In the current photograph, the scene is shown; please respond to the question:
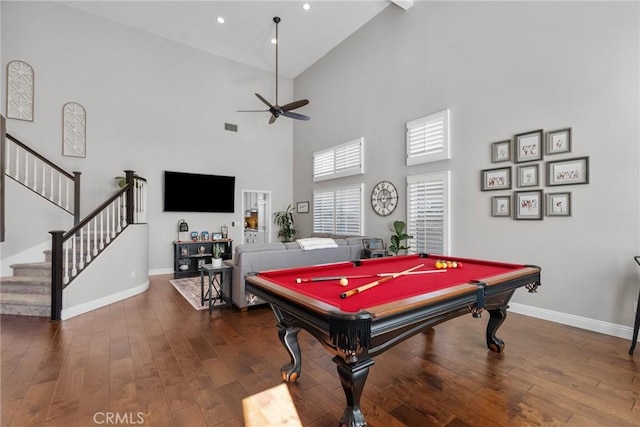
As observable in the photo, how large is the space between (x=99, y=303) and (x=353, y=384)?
4213 millimetres

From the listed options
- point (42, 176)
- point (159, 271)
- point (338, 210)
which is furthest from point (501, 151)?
point (42, 176)

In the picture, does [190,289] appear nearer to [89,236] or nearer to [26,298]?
[89,236]

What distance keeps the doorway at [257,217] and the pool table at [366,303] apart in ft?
19.7

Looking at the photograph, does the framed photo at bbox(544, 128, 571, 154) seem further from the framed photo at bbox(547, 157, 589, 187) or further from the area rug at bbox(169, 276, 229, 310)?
the area rug at bbox(169, 276, 229, 310)

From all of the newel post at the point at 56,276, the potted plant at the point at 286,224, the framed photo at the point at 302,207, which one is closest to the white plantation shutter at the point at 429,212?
the framed photo at the point at 302,207

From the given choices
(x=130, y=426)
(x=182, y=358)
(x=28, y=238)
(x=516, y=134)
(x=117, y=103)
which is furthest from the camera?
(x=117, y=103)

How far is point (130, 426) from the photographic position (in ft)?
5.85

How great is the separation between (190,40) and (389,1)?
4705mm

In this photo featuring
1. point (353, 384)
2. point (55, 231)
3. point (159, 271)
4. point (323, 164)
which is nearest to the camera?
point (353, 384)

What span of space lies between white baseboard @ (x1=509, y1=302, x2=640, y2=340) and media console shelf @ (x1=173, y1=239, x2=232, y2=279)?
6035 mm

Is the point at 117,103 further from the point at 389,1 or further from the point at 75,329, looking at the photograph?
the point at 389,1

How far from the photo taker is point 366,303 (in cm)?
162

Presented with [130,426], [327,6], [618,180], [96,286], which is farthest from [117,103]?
[618,180]

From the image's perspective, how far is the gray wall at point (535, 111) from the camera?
3.20 m
